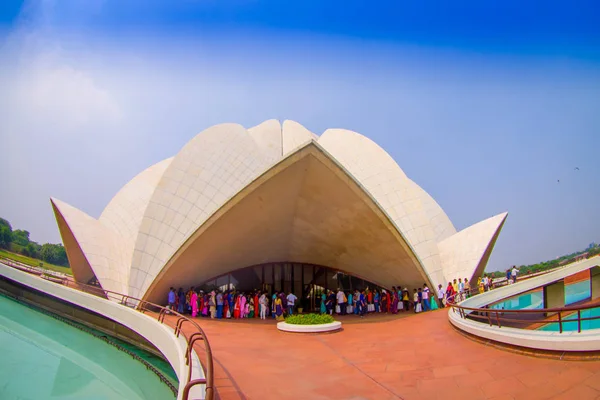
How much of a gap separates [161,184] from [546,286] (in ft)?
56.9

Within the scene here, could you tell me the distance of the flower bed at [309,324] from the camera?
365 inches

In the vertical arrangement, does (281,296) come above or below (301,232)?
below

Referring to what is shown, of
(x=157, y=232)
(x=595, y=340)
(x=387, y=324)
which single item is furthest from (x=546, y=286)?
(x=157, y=232)

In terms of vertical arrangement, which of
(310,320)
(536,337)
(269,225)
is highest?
(269,225)

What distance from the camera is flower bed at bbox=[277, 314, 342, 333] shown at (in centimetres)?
927

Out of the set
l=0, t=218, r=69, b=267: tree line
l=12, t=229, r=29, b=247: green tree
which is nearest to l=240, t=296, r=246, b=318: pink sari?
l=0, t=218, r=69, b=267: tree line

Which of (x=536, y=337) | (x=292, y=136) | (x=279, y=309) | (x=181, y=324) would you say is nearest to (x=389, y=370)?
(x=536, y=337)

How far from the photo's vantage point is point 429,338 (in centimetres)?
823

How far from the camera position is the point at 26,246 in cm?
3950

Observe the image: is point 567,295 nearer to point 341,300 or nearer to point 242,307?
point 341,300

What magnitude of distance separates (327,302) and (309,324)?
5.30 meters

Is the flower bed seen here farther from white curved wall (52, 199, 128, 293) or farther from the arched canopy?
white curved wall (52, 199, 128, 293)

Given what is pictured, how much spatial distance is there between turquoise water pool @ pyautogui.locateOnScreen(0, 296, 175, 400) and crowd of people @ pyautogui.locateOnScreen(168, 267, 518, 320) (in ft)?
10.8

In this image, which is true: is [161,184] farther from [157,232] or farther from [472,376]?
[472,376]
